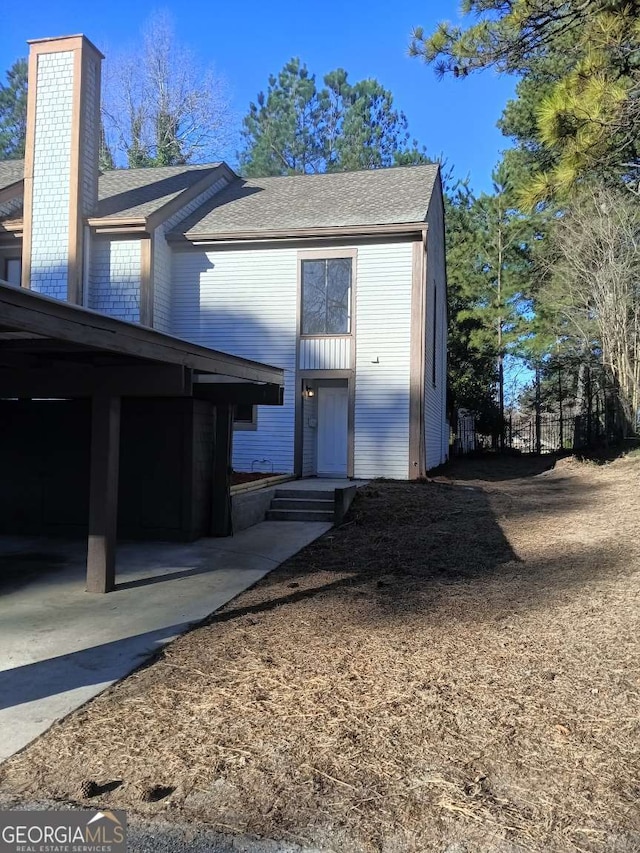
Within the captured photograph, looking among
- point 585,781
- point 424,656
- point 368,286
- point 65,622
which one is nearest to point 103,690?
point 65,622

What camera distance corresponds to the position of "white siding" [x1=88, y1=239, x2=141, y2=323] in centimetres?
1352

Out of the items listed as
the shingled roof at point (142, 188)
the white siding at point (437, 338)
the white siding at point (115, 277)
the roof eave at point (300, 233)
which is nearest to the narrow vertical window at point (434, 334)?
the white siding at point (437, 338)

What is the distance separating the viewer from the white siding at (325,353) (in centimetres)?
1356

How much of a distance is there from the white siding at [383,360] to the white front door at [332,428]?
597 millimetres

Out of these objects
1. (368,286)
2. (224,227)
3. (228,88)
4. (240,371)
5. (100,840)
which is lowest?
(100,840)

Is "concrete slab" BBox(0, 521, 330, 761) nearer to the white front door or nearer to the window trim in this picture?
the white front door

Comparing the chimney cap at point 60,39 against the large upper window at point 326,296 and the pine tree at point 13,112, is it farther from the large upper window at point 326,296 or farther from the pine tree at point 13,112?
the pine tree at point 13,112

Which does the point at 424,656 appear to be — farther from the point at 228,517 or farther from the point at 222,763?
the point at 228,517

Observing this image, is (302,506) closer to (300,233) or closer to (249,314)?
(249,314)

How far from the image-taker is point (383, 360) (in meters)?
Result: 13.3

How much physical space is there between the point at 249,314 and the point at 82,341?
10066mm

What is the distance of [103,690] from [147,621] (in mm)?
1297

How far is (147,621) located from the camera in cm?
483

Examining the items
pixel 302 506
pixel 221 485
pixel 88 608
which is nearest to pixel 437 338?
pixel 302 506
